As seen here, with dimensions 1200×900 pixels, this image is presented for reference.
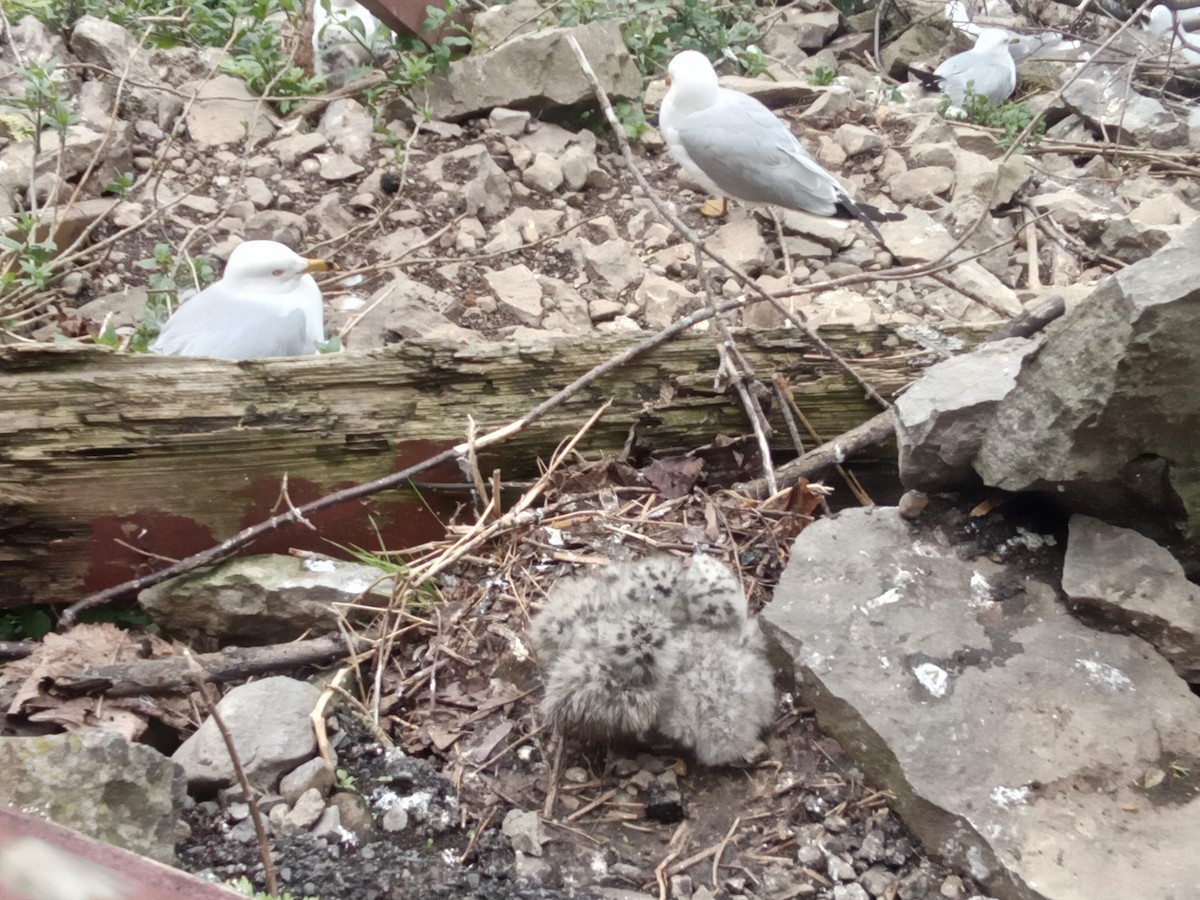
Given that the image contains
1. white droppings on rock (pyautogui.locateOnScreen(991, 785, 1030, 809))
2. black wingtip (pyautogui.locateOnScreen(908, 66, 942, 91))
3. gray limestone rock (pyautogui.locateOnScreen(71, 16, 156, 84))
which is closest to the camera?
white droppings on rock (pyautogui.locateOnScreen(991, 785, 1030, 809))

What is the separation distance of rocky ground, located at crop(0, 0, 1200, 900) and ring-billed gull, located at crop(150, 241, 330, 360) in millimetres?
422

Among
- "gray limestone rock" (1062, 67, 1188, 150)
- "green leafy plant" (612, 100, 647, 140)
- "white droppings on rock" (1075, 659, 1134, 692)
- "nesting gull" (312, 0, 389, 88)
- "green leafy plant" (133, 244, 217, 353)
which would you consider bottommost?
"gray limestone rock" (1062, 67, 1188, 150)

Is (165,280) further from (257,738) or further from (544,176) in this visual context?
(257,738)

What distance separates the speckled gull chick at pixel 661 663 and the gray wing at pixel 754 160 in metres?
2.77

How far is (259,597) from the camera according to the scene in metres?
2.37

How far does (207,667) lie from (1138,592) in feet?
6.43

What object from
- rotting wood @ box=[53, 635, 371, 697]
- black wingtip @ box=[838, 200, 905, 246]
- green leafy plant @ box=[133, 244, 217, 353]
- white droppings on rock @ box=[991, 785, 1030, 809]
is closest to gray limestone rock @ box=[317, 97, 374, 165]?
green leafy plant @ box=[133, 244, 217, 353]

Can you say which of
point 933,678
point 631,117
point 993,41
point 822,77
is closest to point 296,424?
point 933,678

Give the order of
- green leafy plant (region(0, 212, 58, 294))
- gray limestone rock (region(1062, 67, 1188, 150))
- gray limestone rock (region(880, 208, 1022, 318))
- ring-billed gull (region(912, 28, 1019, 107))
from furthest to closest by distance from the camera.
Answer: ring-billed gull (region(912, 28, 1019, 107)) < gray limestone rock (region(1062, 67, 1188, 150)) < gray limestone rock (region(880, 208, 1022, 318)) < green leafy plant (region(0, 212, 58, 294))

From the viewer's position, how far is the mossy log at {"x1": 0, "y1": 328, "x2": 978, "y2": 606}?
226cm

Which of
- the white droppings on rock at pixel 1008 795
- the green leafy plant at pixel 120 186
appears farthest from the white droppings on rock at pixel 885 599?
the green leafy plant at pixel 120 186

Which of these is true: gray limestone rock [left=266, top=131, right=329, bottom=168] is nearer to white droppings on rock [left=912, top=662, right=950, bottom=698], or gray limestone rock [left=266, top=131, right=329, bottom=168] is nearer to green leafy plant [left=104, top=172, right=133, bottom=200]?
green leafy plant [left=104, top=172, right=133, bottom=200]

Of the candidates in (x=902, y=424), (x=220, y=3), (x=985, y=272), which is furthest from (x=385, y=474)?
(x=220, y=3)

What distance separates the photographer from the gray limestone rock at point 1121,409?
1.74 metres
